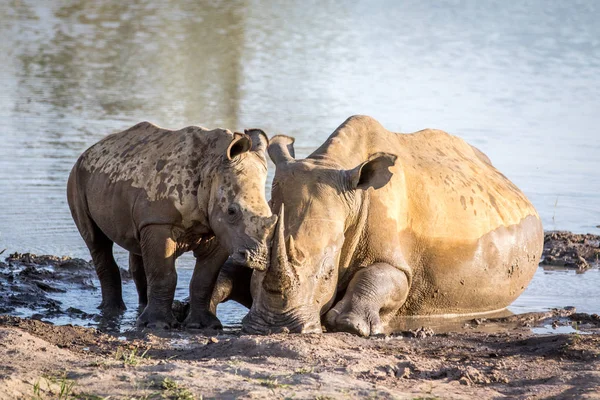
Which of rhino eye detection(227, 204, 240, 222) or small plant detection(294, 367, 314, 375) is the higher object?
rhino eye detection(227, 204, 240, 222)

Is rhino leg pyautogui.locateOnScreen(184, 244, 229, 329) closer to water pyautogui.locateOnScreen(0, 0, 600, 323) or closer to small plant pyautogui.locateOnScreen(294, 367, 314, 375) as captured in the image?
water pyautogui.locateOnScreen(0, 0, 600, 323)

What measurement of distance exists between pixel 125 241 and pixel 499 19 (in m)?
33.7

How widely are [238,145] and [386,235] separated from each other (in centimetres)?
151

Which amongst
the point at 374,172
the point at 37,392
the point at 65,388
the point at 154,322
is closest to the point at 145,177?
the point at 154,322

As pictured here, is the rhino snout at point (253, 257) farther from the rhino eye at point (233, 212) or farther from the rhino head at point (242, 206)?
the rhino eye at point (233, 212)

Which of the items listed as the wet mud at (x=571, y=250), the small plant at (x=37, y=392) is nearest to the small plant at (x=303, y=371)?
the small plant at (x=37, y=392)

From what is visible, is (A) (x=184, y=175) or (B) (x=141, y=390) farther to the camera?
(A) (x=184, y=175)

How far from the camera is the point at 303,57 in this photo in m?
30.2

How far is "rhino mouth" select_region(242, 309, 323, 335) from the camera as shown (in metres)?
8.88

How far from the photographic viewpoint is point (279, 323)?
891 cm

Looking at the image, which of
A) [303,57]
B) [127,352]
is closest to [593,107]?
[303,57]

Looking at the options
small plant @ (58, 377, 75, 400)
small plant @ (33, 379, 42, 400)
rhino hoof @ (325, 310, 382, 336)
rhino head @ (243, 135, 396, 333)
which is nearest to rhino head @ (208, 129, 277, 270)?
rhino head @ (243, 135, 396, 333)

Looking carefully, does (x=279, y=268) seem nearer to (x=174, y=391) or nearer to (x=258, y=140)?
(x=258, y=140)

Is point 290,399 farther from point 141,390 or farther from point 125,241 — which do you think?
point 125,241
